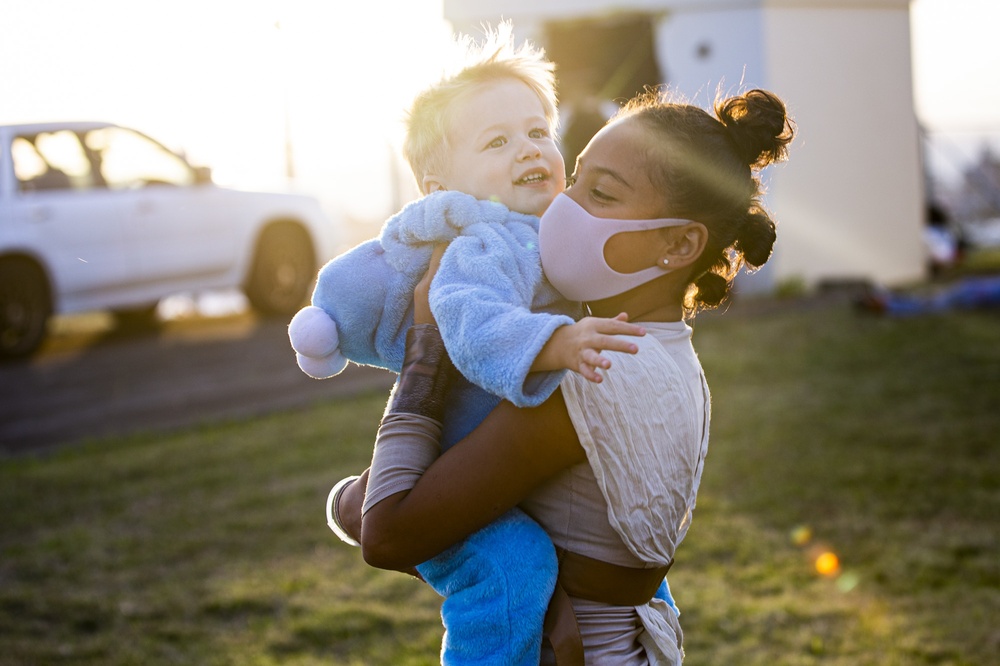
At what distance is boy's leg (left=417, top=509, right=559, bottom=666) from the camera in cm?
157

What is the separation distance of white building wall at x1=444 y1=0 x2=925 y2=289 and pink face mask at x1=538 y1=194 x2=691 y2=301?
11411 millimetres

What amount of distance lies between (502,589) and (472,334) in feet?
1.26

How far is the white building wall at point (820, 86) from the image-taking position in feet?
42.3

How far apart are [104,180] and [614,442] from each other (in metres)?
8.72

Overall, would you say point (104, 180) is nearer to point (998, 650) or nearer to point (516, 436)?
point (998, 650)

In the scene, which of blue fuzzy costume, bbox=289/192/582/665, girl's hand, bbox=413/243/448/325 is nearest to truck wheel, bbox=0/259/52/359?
blue fuzzy costume, bbox=289/192/582/665

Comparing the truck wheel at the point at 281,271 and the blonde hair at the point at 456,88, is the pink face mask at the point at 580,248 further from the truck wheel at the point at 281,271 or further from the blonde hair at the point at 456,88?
the truck wheel at the point at 281,271

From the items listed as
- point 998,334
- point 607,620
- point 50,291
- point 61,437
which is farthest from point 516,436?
point 998,334

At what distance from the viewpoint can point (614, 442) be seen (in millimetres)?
1567

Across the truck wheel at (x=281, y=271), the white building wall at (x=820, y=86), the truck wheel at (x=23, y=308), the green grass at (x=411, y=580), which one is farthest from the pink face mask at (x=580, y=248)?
the white building wall at (x=820, y=86)

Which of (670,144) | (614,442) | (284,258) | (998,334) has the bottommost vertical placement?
(998,334)

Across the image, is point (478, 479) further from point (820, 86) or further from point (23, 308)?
point (820, 86)

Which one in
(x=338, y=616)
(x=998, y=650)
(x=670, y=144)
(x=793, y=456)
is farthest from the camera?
(x=793, y=456)

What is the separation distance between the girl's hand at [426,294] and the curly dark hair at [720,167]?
356mm
